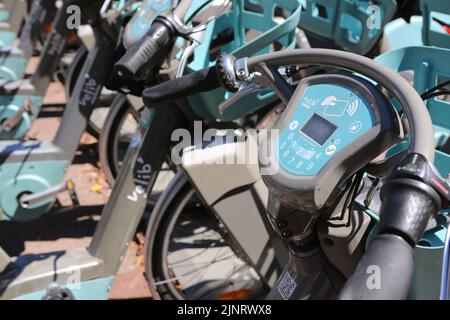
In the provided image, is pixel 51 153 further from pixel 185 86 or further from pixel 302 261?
pixel 302 261

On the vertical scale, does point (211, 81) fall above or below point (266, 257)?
above

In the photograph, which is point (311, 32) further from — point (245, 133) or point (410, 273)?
point (410, 273)

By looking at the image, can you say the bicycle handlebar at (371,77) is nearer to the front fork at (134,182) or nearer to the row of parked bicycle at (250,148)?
the row of parked bicycle at (250,148)

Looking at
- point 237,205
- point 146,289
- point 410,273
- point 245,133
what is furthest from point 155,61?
point 146,289

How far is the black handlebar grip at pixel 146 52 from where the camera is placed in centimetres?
147

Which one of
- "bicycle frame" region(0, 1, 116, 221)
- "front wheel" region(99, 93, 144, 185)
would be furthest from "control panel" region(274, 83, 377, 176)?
"front wheel" region(99, 93, 144, 185)

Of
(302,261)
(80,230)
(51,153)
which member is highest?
(302,261)

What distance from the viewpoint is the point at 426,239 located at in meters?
1.30

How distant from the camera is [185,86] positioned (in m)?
1.35

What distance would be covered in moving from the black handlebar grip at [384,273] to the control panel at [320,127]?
0.24 meters

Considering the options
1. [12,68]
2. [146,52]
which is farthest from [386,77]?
[12,68]

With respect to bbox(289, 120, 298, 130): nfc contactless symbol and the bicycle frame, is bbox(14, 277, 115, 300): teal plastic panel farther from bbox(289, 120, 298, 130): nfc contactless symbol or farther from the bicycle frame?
bbox(289, 120, 298, 130): nfc contactless symbol

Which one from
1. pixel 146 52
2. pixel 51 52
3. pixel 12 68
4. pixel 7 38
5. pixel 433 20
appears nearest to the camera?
pixel 146 52
